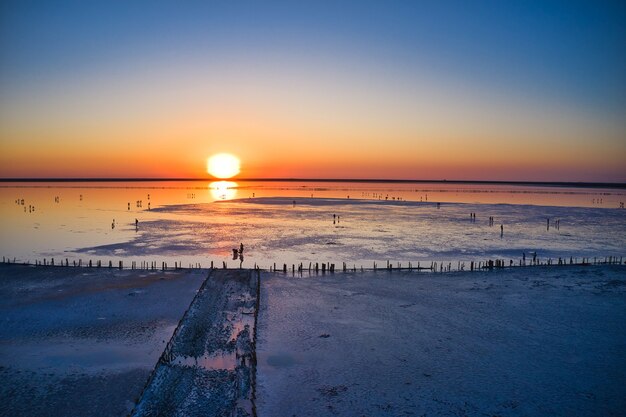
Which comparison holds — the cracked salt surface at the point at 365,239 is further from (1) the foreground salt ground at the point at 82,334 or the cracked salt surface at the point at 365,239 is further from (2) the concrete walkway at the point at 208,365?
(2) the concrete walkway at the point at 208,365

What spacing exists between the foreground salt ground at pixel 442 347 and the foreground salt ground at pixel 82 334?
6007 mm

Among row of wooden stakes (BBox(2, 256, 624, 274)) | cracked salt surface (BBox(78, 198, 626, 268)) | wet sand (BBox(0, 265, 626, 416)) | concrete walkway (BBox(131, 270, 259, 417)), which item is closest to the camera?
concrete walkway (BBox(131, 270, 259, 417))

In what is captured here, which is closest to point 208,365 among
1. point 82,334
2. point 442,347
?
point 82,334

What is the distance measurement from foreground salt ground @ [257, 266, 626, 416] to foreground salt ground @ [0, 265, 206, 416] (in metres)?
6.01

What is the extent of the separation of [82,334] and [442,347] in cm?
2006

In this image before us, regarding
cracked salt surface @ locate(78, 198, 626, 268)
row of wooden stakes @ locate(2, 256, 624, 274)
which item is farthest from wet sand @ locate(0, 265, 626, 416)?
cracked salt surface @ locate(78, 198, 626, 268)

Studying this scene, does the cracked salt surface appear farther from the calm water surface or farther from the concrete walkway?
the concrete walkway

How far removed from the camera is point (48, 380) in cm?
1850

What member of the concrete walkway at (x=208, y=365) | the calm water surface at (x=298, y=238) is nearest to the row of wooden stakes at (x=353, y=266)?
the calm water surface at (x=298, y=238)

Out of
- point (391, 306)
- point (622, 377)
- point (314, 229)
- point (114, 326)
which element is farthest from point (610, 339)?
point (314, 229)

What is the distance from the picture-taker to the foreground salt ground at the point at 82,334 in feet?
56.5

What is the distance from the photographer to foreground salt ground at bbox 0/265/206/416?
56.5 ft

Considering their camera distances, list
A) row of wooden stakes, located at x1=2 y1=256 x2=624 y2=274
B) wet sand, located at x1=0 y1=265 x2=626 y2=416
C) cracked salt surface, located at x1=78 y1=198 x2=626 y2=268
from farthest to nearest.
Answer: cracked salt surface, located at x1=78 y1=198 x2=626 y2=268 → row of wooden stakes, located at x1=2 y1=256 x2=624 y2=274 → wet sand, located at x1=0 y1=265 x2=626 y2=416

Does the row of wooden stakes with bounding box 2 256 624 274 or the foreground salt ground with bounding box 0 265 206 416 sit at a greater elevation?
the row of wooden stakes with bounding box 2 256 624 274
